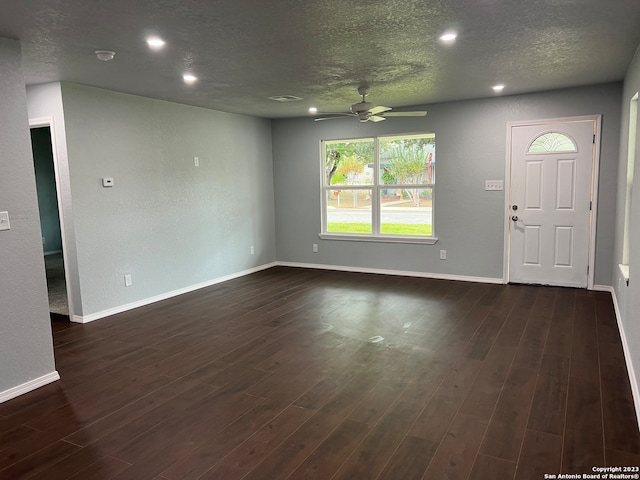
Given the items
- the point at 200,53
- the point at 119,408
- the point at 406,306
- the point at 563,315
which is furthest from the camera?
the point at 406,306

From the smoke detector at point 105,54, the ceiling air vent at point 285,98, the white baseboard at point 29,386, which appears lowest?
the white baseboard at point 29,386

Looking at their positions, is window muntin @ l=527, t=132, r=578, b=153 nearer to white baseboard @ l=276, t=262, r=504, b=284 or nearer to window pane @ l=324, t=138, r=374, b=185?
white baseboard @ l=276, t=262, r=504, b=284

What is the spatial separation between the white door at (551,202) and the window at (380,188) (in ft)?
3.75

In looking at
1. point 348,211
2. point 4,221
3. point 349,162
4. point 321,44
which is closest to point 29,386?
point 4,221

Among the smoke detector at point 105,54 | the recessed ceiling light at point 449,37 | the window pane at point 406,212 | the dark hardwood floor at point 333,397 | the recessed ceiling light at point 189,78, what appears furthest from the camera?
the window pane at point 406,212

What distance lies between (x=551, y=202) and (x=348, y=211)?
2.90 metres

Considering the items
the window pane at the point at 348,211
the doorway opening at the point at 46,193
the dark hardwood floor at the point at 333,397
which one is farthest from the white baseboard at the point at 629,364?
the doorway opening at the point at 46,193

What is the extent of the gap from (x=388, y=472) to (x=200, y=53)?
3.12 metres

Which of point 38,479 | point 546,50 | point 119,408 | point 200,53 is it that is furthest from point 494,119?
point 38,479

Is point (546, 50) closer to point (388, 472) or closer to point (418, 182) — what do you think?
point (418, 182)

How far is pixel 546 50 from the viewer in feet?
11.6

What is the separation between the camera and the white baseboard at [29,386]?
2934mm

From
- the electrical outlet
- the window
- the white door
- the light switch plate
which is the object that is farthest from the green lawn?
the light switch plate

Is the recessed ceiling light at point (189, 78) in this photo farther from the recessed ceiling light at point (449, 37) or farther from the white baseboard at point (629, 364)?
the white baseboard at point (629, 364)
